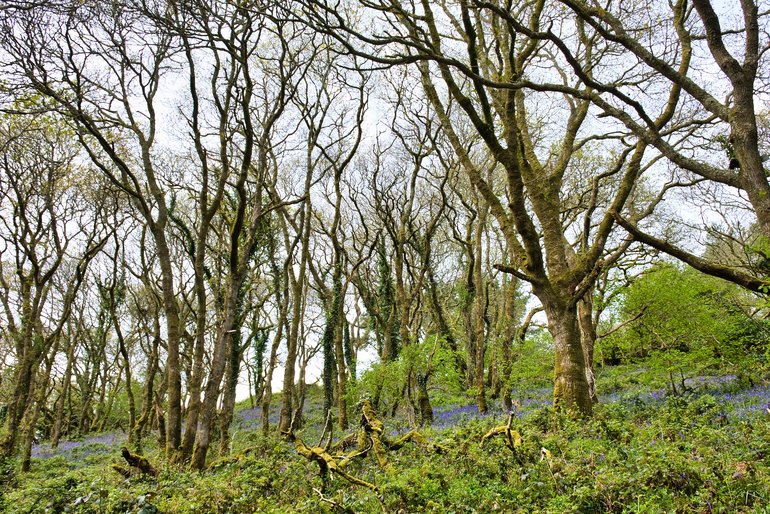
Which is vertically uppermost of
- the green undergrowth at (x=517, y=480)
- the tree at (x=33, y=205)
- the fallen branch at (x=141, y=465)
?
the tree at (x=33, y=205)

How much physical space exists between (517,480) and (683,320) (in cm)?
1012

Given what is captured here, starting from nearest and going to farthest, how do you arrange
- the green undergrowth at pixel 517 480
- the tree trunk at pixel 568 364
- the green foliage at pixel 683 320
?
the green undergrowth at pixel 517 480, the tree trunk at pixel 568 364, the green foliage at pixel 683 320

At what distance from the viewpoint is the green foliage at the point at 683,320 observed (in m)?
11.8

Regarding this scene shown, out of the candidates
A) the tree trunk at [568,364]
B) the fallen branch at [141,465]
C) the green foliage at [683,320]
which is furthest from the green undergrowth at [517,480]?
the green foliage at [683,320]

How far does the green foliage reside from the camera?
11.8m

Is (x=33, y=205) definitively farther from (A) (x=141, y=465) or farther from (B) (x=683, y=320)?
(B) (x=683, y=320)

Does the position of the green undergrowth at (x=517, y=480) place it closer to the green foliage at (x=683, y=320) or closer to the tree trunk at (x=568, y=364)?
the tree trunk at (x=568, y=364)

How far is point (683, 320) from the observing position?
1182 centimetres

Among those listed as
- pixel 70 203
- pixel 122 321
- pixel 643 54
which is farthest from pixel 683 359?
pixel 122 321

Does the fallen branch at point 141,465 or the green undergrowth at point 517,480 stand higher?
the fallen branch at point 141,465

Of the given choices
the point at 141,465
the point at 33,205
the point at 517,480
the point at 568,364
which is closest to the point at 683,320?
the point at 568,364

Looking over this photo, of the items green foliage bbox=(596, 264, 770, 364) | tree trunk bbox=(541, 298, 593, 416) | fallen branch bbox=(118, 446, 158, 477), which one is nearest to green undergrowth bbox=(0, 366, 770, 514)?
fallen branch bbox=(118, 446, 158, 477)

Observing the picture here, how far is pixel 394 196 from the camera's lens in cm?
1920

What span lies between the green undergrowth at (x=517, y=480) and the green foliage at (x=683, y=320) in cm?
530
